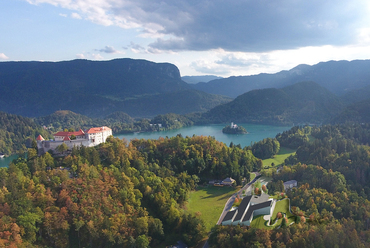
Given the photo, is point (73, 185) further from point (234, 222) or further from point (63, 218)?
point (234, 222)

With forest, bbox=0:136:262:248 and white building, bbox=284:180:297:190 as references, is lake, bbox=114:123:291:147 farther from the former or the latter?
forest, bbox=0:136:262:248

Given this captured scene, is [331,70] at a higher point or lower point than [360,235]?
higher

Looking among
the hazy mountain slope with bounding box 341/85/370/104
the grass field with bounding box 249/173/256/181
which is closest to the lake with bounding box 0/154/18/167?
the grass field with bounding box 249/173/256/181

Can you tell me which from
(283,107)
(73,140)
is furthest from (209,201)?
(283,107)

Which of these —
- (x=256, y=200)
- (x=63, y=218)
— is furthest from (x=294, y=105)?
(x=63, y=218)

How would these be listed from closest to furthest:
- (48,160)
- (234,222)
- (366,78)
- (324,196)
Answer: (234,222)
(324,196)
(48,160)
(366,78)
